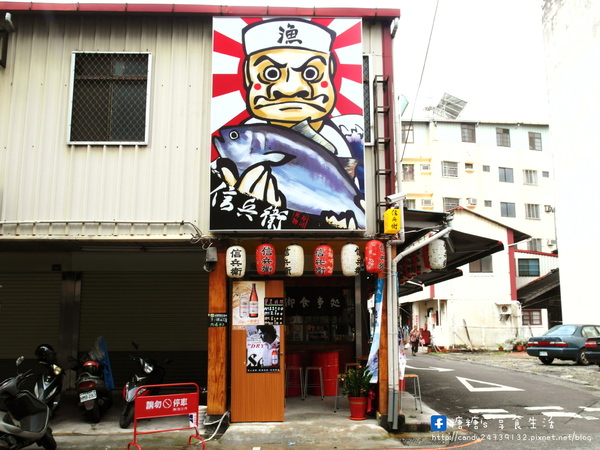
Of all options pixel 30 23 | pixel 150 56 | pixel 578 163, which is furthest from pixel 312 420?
pixel 578 163

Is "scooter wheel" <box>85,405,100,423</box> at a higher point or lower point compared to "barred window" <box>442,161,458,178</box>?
lower

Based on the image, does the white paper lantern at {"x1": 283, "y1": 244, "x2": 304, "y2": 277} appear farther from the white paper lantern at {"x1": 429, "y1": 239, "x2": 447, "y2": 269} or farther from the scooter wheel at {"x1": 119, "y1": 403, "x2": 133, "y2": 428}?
the scooter wheel at {"x1": 119, "y1": 403, "x2": 133, "y2": 428}

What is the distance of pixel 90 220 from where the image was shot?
988 centimetres

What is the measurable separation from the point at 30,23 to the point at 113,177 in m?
3.58

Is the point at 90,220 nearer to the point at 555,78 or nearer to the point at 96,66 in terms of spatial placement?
the point at 96,66

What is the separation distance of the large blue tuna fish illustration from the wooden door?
2760 mm

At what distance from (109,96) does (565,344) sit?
18.2m

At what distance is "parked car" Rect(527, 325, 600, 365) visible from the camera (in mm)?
20312

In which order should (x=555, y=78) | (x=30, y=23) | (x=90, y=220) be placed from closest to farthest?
1. (x=90, y=220)
2. (x=30, y=23)
3. (x=555, y=78)

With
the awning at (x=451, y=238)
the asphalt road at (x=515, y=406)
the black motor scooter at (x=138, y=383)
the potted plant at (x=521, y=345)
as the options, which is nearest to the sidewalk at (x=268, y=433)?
the black motor scooter at (x=138, y=383)

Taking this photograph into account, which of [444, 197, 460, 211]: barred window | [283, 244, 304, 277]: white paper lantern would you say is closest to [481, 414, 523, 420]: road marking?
[283, 244, 304, 277]: white paper lantern

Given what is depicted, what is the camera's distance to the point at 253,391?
9.90 meters

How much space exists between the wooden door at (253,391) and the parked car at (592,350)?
15123mm

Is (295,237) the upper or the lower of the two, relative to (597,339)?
upper
